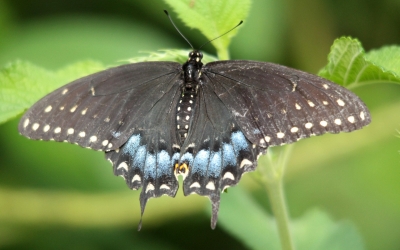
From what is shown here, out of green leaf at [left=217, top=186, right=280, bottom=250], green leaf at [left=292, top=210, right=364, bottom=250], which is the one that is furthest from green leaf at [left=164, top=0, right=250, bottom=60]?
green leaf at [left=292, top=210, right=364, bottom=250]

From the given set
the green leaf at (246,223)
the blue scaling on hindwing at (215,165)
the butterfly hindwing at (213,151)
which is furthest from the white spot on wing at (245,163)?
the green leaf at (246,223)

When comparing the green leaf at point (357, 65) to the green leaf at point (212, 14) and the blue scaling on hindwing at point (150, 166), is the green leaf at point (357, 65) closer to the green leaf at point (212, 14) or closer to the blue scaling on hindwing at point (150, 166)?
the green leaf at point (212, 14)

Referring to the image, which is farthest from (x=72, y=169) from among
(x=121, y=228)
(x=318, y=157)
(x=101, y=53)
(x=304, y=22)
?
(x=304, y=22)

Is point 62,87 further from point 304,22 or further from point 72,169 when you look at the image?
point 304,22

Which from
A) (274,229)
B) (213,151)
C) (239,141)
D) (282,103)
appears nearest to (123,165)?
(213,151)

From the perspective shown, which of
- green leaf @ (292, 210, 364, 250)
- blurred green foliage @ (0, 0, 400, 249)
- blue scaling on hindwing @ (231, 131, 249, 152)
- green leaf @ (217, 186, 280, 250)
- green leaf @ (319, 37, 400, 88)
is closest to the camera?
green leaf @ (319, 37, 400, 88)

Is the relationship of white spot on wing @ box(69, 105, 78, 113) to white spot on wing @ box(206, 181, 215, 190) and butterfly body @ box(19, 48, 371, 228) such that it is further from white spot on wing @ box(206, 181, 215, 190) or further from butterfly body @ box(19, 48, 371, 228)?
white spot on wing @ box(206, 181, 215, 190)
